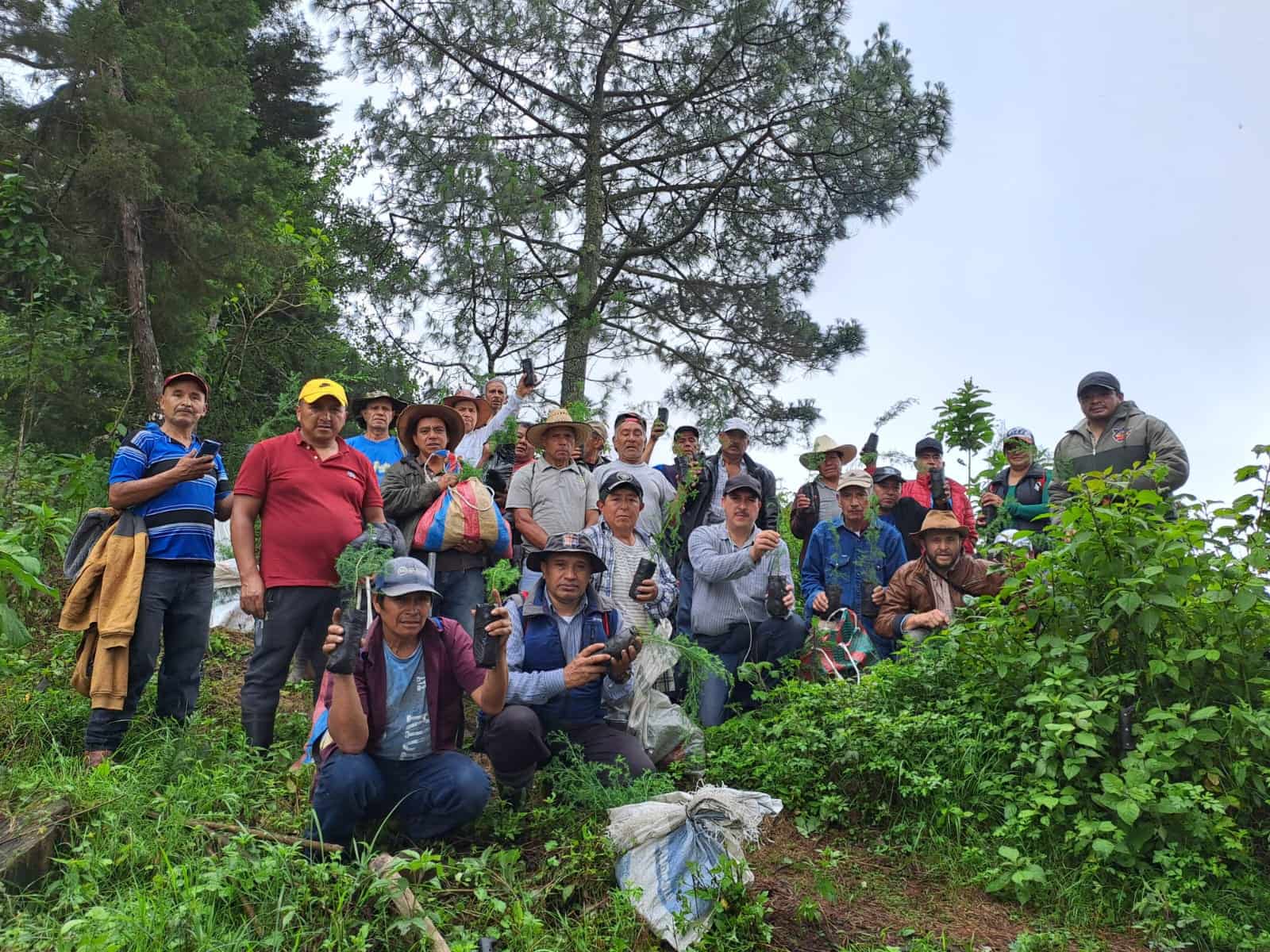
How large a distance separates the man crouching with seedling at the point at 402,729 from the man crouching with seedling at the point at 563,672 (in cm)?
26

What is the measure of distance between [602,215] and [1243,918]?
8891mm

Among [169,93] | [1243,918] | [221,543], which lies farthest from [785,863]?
[169,93]

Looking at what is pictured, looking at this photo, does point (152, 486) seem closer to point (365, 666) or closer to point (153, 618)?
point (153, 618)

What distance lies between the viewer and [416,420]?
236 inches

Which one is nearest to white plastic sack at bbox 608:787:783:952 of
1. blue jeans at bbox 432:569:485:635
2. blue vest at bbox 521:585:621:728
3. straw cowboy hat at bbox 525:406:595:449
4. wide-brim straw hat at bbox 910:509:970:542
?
blue vest at bbox 521:585:621:728

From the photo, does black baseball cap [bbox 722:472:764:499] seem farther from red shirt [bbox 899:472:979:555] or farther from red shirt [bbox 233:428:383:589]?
red shirt [bbox 233:428:383:589]

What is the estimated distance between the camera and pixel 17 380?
22.6 ft

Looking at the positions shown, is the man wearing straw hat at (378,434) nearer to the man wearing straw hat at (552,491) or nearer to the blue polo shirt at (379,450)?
the blue polo shirt at (379,450)

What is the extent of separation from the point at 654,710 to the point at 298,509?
2027mm

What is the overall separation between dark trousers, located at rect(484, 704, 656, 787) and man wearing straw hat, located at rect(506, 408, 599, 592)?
1751 millimetres

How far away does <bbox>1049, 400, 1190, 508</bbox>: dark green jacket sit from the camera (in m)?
5.66

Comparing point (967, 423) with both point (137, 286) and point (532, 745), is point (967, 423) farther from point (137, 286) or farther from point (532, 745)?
point (137, 286)

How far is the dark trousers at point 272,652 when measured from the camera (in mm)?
4629

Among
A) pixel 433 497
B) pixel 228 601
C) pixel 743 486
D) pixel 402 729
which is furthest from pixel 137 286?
pixel 402 729
